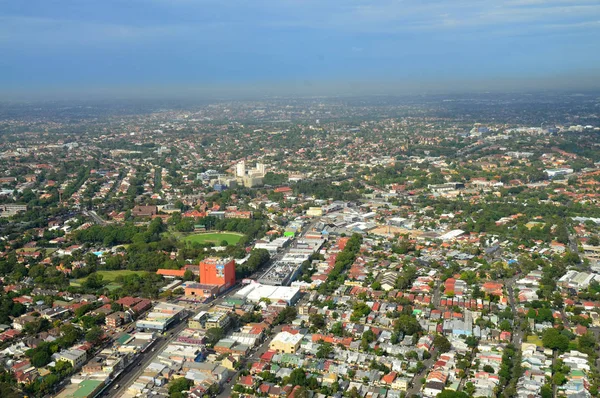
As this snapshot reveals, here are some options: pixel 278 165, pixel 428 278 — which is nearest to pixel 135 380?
pixel 428 278

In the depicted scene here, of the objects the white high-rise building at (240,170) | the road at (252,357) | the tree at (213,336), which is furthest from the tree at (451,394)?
the white high-rise building at (240,170)

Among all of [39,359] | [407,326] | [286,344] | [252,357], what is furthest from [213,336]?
[407,326]

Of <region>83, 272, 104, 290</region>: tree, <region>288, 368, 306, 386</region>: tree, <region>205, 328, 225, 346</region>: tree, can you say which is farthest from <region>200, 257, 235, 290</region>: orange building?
<region>288, 368, 306, 386</region>: tree

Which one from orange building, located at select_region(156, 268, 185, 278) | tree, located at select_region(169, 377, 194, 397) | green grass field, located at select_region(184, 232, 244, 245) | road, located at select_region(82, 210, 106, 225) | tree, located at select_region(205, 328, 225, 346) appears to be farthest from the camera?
road, located at select_region(82, 210, 106, 225)

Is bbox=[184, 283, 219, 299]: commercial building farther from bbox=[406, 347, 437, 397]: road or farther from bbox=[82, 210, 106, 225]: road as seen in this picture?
bbox=[82, 210, 106, 225]: road

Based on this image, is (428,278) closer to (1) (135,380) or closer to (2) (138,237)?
(1) (135,380)

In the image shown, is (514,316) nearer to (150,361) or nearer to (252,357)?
(252,357)

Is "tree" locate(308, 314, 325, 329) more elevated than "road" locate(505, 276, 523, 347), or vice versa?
"tree" locate(308, 314, 325, 329)
